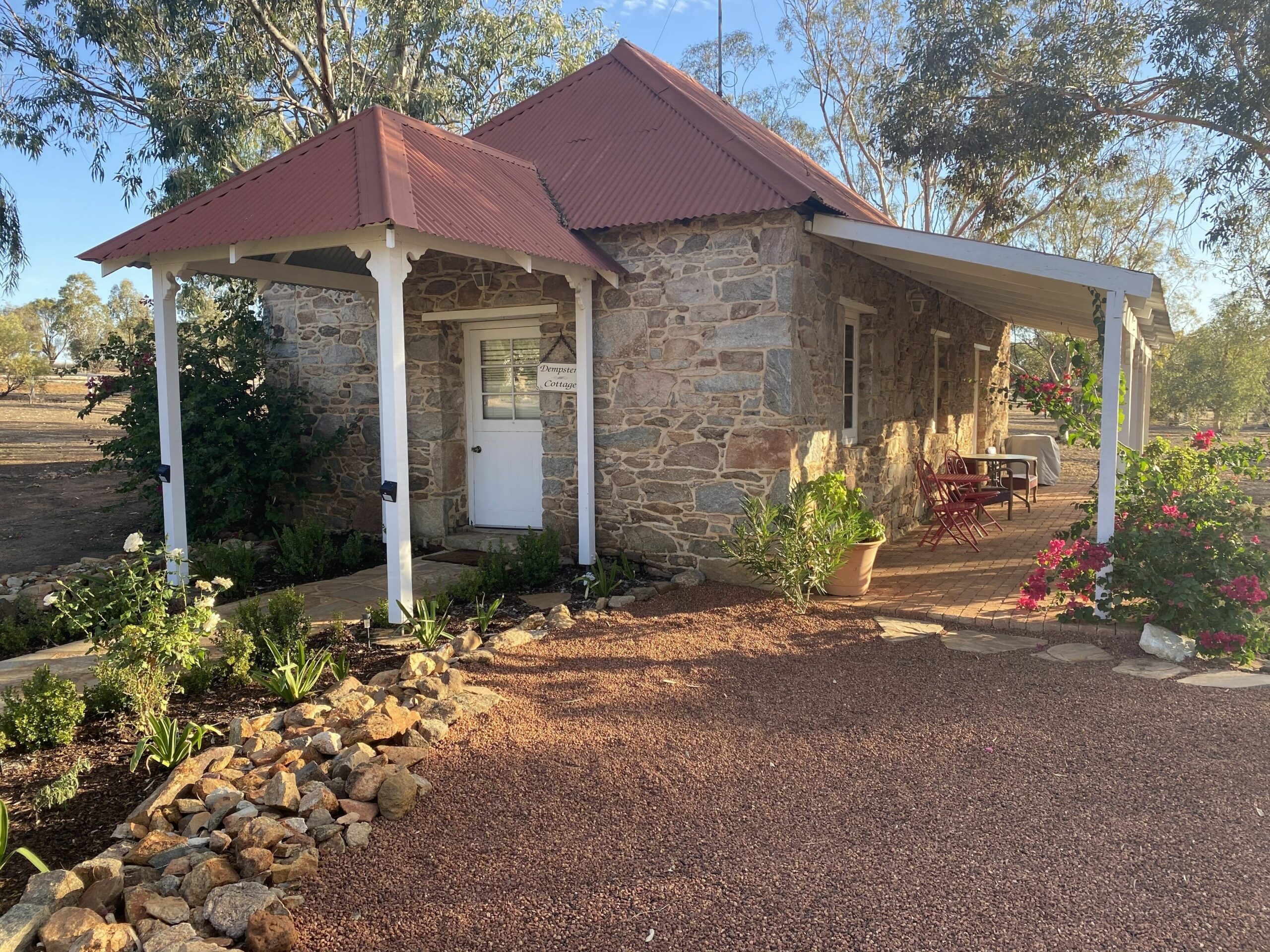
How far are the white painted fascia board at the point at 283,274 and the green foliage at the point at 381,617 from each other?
274 cm

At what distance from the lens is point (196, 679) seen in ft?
14.8

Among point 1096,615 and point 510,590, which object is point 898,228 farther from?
point 510,590

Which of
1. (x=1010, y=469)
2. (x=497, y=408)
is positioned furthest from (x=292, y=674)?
(x=1010, y=469)

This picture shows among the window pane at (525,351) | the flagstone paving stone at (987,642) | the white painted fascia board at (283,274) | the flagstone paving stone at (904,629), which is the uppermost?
the white painted fascia board at (283,274)

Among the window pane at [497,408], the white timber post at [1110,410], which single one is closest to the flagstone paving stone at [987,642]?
the white timber post at [1110,410]

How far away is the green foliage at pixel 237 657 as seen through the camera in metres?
4.63

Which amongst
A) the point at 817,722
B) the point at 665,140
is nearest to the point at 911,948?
the point at 817,722

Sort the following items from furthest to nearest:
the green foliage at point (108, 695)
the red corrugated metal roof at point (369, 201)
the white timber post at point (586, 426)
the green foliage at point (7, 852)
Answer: the white timber post at point (586, 426) → the red corrugated metal roof at point (369, 201) → the green foliage at point (108, 695) → the green foliage at point (7, 852)

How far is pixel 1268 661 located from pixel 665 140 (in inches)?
231

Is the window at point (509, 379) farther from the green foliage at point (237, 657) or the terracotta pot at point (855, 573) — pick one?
the green foliage at point (237, 657)

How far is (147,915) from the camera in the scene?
260cm

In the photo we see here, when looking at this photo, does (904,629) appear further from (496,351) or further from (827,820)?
(496,351)

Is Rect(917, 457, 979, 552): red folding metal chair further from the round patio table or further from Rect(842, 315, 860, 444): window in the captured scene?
the round patio table

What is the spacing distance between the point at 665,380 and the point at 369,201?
2.73 metres
